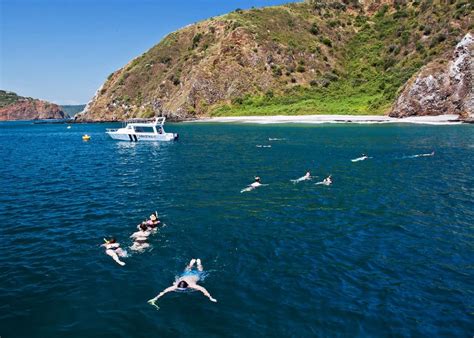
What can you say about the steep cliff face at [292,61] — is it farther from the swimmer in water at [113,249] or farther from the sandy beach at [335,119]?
the swimmer in water at [113,249]

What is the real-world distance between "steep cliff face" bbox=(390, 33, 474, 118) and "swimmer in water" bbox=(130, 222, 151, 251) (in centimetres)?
9380

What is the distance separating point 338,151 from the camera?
56812mm

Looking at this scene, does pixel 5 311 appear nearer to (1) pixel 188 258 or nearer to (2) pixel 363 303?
(1) pixel 188 258

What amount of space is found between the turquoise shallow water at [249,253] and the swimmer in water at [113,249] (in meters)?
0.47

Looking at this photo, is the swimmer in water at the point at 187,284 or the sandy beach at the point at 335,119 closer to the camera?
the swimmer in water at the point at 187,284

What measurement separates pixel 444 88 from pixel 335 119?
1087 inches

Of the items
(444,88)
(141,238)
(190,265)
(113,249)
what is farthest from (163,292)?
(444,88)

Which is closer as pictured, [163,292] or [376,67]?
[163,292]

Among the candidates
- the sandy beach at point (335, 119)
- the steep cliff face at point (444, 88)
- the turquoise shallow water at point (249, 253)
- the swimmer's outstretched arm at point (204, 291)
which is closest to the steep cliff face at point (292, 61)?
the sandy beach at point (335, 119)

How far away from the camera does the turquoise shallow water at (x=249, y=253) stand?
1447 centimetres

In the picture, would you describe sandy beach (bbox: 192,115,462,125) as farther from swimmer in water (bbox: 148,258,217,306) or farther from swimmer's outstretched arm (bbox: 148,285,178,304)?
→ swimmer's outstretched arm (bbox: 148,285,178,304)

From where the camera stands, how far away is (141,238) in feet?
73.9

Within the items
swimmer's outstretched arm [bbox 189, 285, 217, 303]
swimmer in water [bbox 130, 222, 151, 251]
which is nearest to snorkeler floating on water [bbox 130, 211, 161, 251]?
swimmer in water [bbox 130, 222, 151, 251]

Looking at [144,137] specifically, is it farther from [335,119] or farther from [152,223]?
[152,223]
